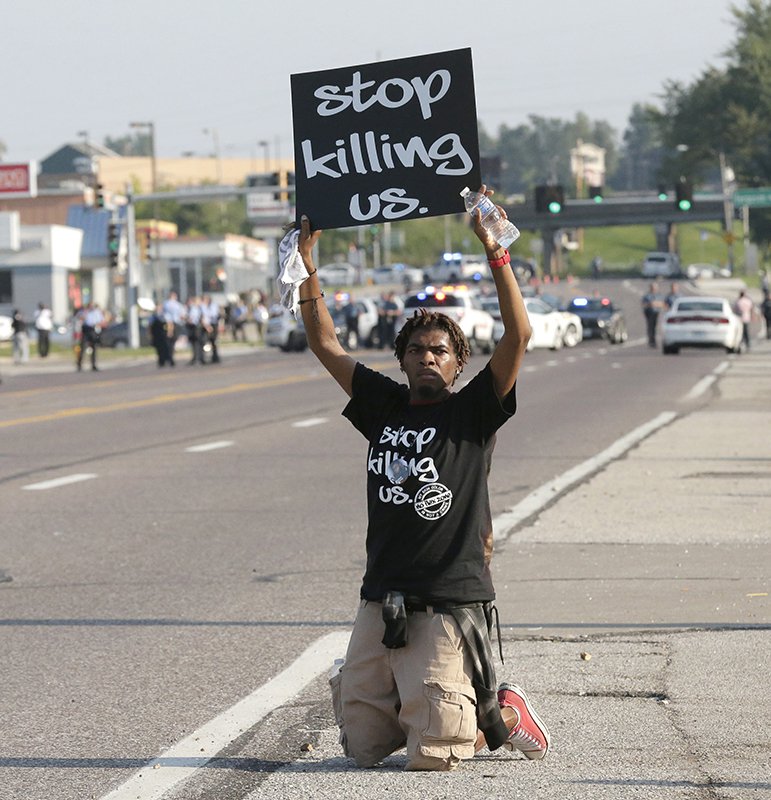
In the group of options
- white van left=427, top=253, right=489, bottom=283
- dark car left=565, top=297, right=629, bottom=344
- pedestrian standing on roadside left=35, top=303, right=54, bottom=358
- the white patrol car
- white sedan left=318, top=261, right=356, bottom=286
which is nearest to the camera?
the white patrol car

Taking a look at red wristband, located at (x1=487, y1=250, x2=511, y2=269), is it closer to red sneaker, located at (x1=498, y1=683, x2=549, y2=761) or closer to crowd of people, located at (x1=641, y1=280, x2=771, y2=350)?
red sneaker, located at (x1=498, y1=683, x2=549, y2=761)

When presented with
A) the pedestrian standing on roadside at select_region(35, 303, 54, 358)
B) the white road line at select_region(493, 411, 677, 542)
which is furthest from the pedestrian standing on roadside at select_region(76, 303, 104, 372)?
the white road line at select_region(493, 411, 677, 542)

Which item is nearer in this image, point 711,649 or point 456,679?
point 456,679

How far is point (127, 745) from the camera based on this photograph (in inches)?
248

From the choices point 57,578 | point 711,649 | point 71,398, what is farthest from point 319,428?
point 711,649

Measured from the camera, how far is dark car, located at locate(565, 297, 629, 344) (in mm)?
60812

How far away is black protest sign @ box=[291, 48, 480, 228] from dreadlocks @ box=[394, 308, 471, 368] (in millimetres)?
383

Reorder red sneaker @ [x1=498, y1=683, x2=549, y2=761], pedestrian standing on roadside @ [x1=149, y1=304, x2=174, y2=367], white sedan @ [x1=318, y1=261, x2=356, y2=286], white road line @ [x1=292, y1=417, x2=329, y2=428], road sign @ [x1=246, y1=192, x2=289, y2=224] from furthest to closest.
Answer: white sedan @ [x1=318, y1=261, x2=356, y2=286], road sign @ [x1=246, y1=192, x2=289, y2=224], pedestrian standing on roadside @ [x1=149, y1=304, x2=174, y2=367], white road line @ [x1=292, y1=417, x2=329, y2=428], red sneaker @ [x1=498, y1=683, x2=549, y2=761]

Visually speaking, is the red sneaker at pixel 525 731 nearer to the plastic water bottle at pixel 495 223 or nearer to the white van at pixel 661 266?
the plastic water bottle at pixel 495 223

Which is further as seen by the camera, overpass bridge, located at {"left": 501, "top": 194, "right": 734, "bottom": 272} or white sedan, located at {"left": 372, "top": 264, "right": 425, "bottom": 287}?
overpass bridge, located at {"left": 501, "top": 194, "right": 734, "bottom": 272}

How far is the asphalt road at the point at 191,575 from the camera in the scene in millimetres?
6461

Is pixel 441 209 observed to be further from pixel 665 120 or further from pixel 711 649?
pixel 665 120

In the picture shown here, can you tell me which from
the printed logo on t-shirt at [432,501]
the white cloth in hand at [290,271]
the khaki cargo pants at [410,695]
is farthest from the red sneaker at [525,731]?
the white cloth in hand at [290,271]

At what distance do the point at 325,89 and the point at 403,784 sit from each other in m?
2.57
